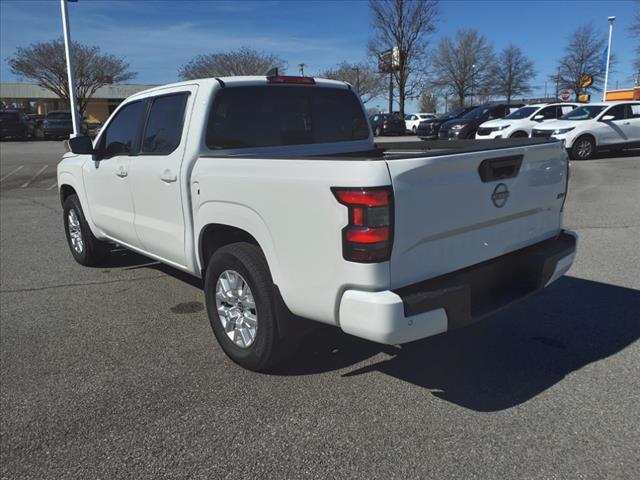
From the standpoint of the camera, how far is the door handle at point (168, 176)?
3875 mm

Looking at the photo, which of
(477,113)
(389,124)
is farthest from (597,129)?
(389,124)

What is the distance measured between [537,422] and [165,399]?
2.15 meters

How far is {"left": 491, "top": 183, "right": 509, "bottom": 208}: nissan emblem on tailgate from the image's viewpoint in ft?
10.0

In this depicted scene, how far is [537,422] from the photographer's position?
2.84 meters

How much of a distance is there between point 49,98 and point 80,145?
6736cm

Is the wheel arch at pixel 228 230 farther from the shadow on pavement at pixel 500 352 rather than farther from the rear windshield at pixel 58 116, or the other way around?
the rear windshield at pixel 58 116

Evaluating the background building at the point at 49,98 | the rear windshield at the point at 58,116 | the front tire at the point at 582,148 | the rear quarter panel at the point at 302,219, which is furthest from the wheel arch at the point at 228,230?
the background building at the point at 49,98

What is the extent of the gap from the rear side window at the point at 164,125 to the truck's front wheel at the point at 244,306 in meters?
1.08

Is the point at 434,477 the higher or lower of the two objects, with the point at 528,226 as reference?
lower

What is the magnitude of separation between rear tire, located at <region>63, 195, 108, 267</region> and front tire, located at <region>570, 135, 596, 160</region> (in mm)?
14180

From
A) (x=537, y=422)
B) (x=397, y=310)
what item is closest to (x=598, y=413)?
(x=537, y=422)

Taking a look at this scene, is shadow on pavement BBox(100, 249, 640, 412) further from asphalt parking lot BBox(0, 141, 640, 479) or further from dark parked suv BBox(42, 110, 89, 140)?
dark parked suv BBox(42, 110, 89, 140)

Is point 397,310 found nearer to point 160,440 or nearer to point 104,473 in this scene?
point 160,440

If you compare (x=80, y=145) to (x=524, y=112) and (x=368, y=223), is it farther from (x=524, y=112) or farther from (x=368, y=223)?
(x=524, y=112)
